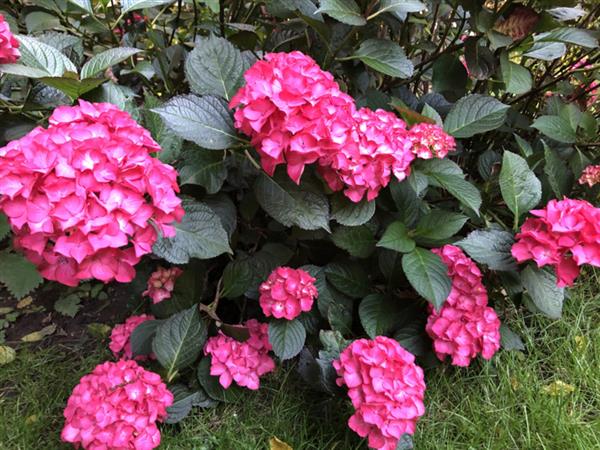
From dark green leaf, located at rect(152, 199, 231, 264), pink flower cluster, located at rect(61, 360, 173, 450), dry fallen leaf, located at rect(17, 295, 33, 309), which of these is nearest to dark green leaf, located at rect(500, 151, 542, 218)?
dark green leaf, located at rect(152, 199, 231, 264)

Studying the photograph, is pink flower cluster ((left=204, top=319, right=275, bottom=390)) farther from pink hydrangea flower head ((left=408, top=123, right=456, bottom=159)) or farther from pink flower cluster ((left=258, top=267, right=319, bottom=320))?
pink hydrangea flower head ((left=408, top=123, right=456, bottom=159))

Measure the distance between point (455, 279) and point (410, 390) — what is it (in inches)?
14.4

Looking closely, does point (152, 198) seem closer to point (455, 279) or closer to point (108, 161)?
point (108, 161)

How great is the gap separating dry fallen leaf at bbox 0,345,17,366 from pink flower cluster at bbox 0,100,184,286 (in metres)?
0.90

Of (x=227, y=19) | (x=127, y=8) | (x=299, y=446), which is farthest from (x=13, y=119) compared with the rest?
(x=299, y=446)

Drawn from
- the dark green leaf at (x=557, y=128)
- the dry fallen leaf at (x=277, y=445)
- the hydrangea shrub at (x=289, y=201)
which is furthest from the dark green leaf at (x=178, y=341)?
the dark green leaf at (x=557, y=128)

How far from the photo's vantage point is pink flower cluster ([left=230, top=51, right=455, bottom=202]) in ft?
3.53

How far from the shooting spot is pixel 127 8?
1341 mm

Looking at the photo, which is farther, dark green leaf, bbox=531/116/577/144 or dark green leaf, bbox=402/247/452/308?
dark green leaf, bbox=531/116/577/144

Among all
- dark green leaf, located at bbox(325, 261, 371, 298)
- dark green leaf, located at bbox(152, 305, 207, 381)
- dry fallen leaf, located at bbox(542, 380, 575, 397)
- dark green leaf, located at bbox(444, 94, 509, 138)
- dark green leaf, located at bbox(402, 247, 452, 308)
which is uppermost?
dark green leaf, located at bbox(444, 94, 509, 138)

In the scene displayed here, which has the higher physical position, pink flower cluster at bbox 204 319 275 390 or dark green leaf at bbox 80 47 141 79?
dark green leaf at bbox 80 47 141 79

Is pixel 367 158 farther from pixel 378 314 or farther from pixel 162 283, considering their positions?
pixel 162 283

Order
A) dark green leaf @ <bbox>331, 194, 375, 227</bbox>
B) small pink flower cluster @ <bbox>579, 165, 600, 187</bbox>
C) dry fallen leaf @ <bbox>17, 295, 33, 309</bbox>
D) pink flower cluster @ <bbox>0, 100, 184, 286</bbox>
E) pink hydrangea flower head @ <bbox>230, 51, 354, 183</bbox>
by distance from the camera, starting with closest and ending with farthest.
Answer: pink flower cluster @ <bbox>0, 100, 184, 286</bbox>, pink hydrangea flower head @ <bbox>230, 51, 354, 183</bbox>, dark green leaf @ <bbox>331, 194, 375, 227</bbox>, small pink flower cluster @ <bbox>579, 165, 600, 187</bbox>, dry fallen leaf @ <bbox>17, 295, 33, 309</bbox>

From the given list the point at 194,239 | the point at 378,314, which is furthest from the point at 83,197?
the point at 378,314
